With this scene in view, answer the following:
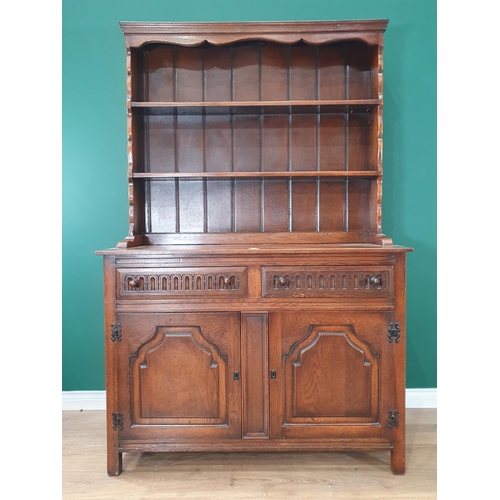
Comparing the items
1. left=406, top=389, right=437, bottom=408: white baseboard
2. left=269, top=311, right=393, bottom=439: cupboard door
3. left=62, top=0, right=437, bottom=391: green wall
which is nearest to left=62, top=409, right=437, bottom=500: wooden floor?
left=269, top=311, right=393, bottom=439: cupboard door

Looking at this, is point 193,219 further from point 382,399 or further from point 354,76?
point 382,399

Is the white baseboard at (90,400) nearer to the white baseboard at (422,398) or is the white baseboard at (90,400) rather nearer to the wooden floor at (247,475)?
the white baseboard at (422,398)

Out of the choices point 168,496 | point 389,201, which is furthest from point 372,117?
point 168,496

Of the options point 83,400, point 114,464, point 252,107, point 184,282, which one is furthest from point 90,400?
point 252,107

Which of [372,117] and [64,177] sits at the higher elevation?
[372,117]

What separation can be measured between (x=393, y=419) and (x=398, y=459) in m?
0.20

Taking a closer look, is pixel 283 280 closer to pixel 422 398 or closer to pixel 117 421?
pixel 117 421

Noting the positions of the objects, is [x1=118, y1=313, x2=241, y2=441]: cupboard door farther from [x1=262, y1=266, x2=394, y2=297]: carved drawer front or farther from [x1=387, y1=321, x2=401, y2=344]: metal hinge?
[x1=387, y1=321, x2=401, y2=344]: metal hinge

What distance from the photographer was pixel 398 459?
189 cm

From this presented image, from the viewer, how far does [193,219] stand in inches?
93.2

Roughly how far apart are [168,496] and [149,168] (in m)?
1.67

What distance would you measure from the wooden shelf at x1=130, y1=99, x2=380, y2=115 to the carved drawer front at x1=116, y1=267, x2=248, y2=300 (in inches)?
33.5

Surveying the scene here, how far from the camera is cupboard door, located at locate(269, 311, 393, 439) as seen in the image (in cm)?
187
